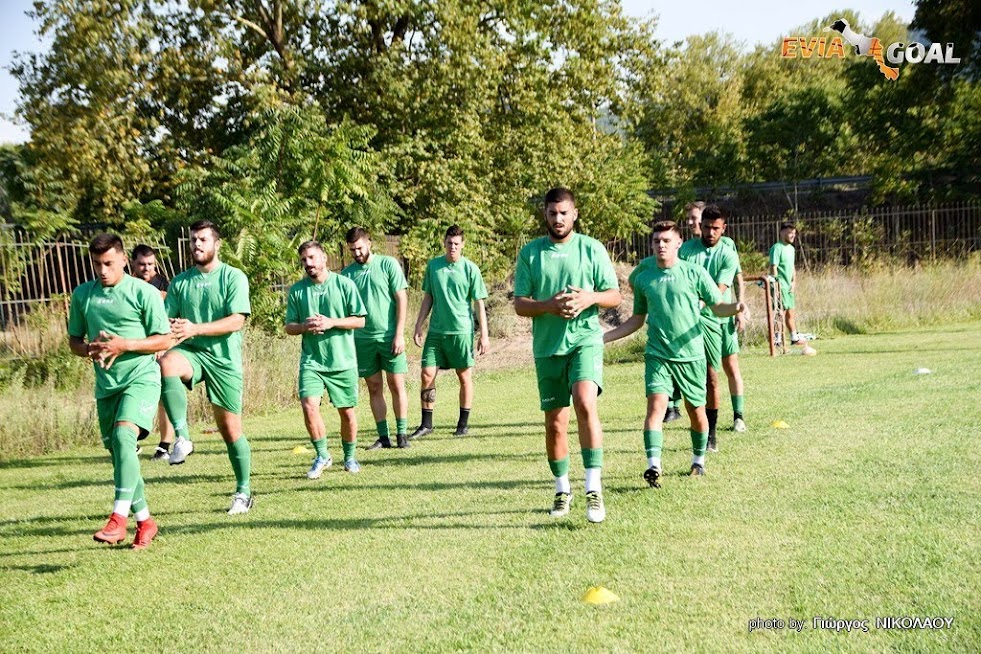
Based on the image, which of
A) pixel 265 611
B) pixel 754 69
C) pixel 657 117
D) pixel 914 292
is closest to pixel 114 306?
pixel 265 611

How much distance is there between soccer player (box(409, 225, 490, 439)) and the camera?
11109 millimetres

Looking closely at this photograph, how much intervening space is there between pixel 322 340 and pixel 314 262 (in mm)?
705

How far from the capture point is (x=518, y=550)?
242 inches

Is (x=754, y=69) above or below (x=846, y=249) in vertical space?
above

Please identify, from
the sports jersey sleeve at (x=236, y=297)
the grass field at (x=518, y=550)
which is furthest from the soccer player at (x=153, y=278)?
the sports jersey sleeve at (x=236, y=297)

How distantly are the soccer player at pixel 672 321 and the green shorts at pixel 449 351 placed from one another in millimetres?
3560

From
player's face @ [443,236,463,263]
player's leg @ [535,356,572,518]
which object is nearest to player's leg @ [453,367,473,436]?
player's face @ [443,236,463,263]

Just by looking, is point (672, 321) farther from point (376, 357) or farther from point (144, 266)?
point (144, 266)

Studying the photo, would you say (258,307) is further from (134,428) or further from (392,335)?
(134,428)

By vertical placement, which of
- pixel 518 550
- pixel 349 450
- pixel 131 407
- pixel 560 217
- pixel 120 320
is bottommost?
pixel 518 550

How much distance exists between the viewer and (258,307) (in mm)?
16078

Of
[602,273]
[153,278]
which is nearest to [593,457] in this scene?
[602,273]

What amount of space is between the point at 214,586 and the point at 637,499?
121 inches

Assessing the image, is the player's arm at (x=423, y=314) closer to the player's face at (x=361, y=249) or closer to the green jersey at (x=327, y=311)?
the player's face at (x=361, y=249)
